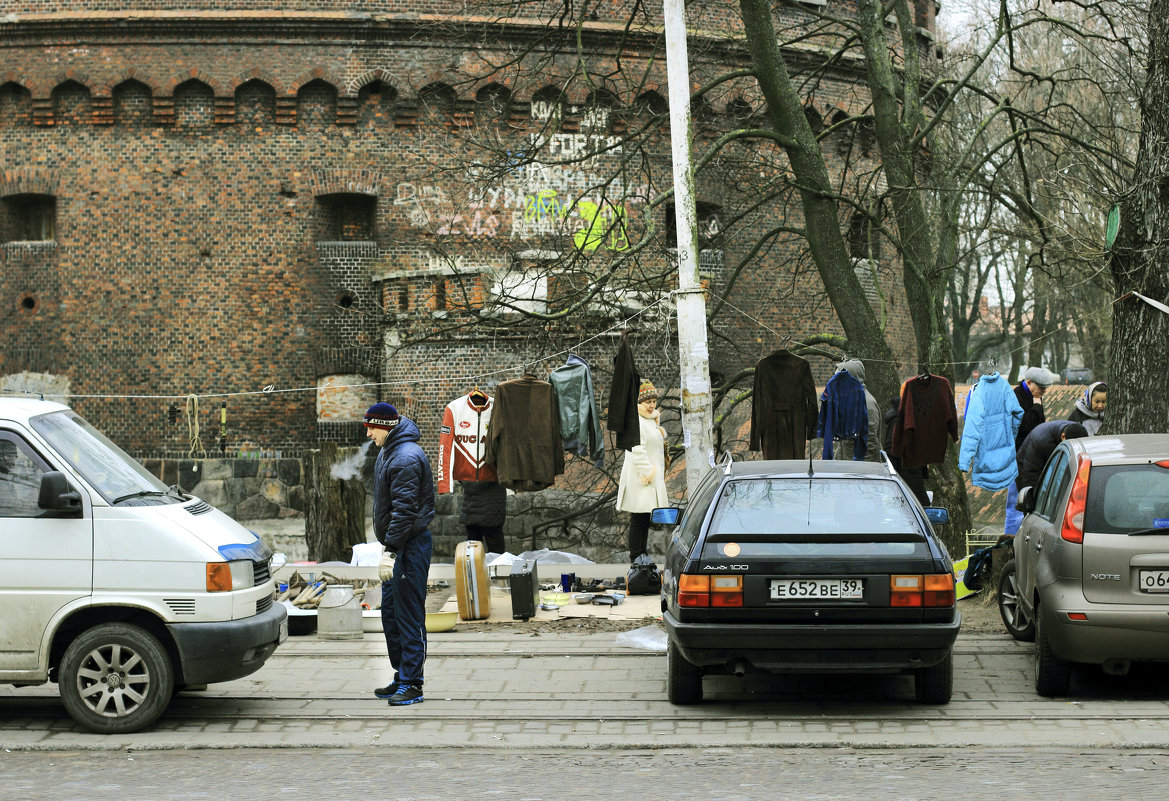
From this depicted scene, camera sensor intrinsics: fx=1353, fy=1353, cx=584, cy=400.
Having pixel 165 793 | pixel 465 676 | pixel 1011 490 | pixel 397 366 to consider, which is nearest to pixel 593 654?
Result: pixel 465 676

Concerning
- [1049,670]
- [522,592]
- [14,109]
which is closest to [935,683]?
[1049,670]

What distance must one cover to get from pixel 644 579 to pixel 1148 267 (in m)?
5.21

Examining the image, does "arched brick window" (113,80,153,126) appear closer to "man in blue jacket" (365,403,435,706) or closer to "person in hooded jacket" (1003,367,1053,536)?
"person in hooded jacket" (1003,367,1053,536)

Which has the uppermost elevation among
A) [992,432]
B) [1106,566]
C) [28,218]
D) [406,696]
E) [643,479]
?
[28,218]

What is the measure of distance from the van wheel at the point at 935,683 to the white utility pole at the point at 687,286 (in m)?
3.28

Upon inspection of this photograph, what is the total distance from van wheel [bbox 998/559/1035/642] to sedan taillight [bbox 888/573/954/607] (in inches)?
105

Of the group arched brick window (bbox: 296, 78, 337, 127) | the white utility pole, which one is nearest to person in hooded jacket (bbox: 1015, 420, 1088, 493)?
the white utility pole

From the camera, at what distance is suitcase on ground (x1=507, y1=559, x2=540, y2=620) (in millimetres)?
11602

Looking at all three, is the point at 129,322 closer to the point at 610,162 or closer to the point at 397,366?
the point at 397,366

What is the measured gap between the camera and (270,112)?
26.5 meters

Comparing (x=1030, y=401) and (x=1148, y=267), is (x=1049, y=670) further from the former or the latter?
(x=1030, y=401)

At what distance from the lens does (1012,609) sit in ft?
35.1

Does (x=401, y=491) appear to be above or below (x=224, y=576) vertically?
above

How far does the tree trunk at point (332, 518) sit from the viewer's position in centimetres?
1828
